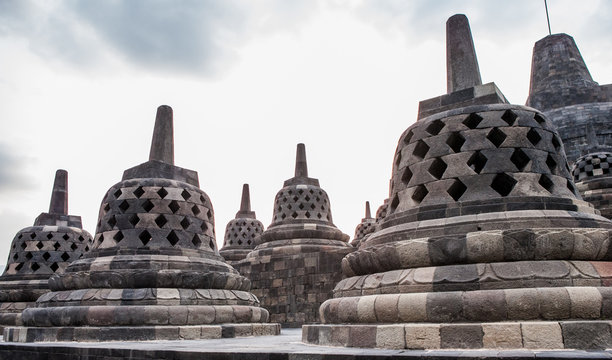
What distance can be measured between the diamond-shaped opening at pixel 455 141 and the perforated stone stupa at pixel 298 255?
6.66 meters

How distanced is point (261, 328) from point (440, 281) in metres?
4.23

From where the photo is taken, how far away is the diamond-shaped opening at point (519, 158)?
5.38 m

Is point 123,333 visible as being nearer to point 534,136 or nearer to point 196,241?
point 196,241

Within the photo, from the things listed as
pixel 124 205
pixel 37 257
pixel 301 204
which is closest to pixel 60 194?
pixel 37 257

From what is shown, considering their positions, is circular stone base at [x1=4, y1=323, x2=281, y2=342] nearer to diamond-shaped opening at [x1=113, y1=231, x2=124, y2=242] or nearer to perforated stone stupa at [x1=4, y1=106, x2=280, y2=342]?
perforated stone stupa at [x1=4, y1=106, x2=280, y2=342]

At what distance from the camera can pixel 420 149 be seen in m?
5.91

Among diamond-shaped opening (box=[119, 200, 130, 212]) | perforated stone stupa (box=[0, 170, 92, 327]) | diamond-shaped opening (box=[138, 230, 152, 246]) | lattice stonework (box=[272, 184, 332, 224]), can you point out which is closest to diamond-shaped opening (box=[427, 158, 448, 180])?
diamond-shaped opening (box=[138, 230, 152, 246])

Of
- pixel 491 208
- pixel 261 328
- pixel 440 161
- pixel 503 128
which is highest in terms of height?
pixel 503 128

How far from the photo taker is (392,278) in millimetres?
4926

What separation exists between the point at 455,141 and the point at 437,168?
15.4 inches

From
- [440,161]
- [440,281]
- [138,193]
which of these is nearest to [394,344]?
[440,281]

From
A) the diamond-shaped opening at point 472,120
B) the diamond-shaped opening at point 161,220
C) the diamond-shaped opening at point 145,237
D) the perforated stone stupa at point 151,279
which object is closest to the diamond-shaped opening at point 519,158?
the diamond-shaped opening at point 472,120

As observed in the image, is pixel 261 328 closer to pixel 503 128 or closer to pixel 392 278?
pixel 392 278

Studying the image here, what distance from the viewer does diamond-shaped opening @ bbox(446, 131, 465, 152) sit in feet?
18.3
